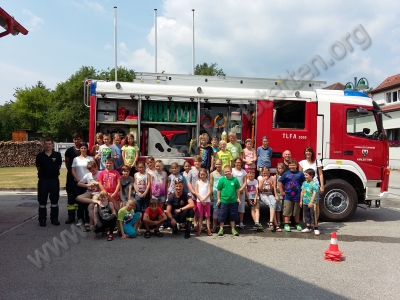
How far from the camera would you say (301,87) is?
8727mm

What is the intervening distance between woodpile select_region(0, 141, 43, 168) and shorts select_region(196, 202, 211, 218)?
2733 cm

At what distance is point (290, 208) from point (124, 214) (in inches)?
134

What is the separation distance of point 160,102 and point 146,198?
2241mm

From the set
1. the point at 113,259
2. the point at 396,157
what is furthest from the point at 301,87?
the point at 396,157

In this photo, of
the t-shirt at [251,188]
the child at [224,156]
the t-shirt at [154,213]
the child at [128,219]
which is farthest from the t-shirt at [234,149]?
the child at [128,219]

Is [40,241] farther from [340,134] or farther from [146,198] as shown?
[340,134]

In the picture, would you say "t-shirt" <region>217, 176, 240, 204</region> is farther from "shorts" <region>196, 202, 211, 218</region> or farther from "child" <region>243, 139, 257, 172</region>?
"child" <region>243, 139, 257, 172</region>

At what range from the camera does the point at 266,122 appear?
7.95 metres

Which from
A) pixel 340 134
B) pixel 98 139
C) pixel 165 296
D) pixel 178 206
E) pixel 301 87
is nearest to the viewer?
pixel 165 296

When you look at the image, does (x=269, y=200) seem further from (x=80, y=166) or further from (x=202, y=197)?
(x=80, y=166)

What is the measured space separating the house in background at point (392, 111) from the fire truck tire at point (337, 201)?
21.0 meters

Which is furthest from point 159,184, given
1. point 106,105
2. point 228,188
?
point 106,105

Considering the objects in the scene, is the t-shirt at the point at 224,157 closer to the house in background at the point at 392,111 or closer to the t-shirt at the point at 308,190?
the t-shirt at the point at 308,190

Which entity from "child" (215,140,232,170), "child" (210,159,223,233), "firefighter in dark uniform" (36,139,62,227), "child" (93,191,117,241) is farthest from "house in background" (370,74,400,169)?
"firefighter in dark uniform" (36,139,62,227)
